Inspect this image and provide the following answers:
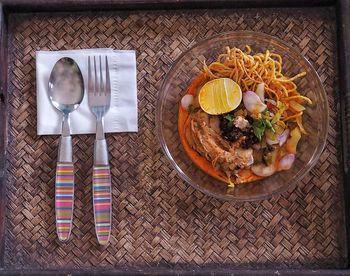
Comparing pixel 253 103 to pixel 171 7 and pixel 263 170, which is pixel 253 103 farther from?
pixel 171 7

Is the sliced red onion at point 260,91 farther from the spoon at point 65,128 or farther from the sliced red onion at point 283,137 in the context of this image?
the spoon at point 65,128

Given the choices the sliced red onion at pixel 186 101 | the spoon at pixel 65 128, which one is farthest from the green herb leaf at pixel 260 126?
the spoon at pixel 65 128

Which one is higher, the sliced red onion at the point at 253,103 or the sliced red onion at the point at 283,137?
the sliced red onion at the point at 253,103

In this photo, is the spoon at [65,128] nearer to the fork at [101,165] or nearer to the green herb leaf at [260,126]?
the fork at [101,165]

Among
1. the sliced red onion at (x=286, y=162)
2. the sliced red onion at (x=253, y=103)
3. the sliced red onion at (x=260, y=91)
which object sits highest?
the sliced red onion at (x=260, y=91)

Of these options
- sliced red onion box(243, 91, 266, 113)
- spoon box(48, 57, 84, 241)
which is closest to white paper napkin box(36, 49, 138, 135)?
spoon box(48, 57, 84, 241)

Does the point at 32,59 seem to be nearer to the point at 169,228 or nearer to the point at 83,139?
the point at 83,139
